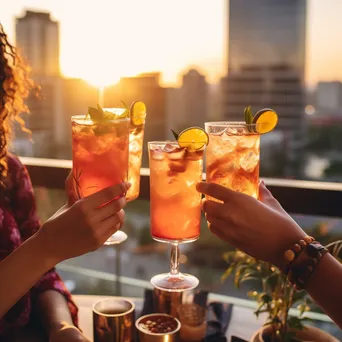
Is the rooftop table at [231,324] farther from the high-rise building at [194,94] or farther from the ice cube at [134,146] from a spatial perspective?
the high-rise building at [194,94]

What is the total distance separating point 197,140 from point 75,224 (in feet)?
1.40

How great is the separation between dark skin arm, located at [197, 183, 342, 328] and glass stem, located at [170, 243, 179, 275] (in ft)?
1.10

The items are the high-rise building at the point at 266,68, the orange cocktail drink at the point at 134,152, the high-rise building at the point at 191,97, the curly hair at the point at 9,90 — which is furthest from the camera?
the high-rise building at the point at 266,68

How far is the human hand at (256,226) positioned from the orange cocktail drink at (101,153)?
321 mm

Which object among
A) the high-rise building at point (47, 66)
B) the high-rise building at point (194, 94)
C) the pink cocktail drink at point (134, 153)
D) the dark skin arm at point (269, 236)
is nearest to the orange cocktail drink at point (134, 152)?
the pink cocktail drink at point (134, 153)

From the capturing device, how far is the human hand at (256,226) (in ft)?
3.86

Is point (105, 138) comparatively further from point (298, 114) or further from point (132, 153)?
point (298, 114)

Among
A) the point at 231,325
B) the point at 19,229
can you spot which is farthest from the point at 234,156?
the point at 19,229

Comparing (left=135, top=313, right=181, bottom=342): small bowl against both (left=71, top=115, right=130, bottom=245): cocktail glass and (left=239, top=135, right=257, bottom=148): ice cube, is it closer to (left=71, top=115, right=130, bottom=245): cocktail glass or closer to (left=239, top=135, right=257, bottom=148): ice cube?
(left=71, top=115, right=130, bottom=245): cocktail glass

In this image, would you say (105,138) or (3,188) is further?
(3,188)

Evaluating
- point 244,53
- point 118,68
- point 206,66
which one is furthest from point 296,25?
point 118,68

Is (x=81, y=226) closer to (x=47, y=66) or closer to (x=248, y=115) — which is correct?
(x=248, y=115)

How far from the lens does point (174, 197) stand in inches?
58.0

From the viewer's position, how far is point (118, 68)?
235 centimetres
